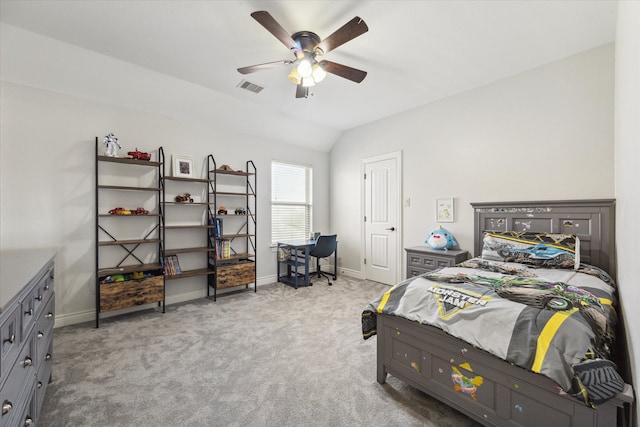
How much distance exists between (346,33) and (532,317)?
7.17 ft

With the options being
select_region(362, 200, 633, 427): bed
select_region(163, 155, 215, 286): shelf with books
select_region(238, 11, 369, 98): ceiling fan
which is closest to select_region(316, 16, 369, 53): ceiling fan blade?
select_region(238, 11, 369, 98): ceiling fan

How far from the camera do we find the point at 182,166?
3.75 m

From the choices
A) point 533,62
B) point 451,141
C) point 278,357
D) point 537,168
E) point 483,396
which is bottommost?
point 278,357

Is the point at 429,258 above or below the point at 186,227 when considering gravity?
below

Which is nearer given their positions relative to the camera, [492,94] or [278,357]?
[278,357]

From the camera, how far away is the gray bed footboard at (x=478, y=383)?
48.3 inches

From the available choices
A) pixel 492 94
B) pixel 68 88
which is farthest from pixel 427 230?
pixel 68 88

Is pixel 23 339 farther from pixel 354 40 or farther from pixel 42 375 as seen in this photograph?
pixel 354 40

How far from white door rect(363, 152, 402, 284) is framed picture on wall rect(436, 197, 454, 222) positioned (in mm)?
656

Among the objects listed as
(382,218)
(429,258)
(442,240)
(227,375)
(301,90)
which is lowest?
(227,375)

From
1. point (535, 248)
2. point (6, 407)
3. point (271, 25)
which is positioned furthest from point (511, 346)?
point (271, 25)

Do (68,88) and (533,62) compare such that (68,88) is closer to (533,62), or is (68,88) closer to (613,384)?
(613,384)

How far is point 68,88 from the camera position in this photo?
9.78 feet

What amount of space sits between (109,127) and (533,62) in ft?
16.1
